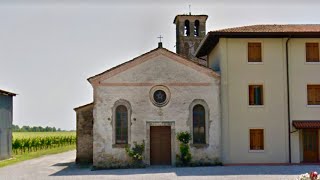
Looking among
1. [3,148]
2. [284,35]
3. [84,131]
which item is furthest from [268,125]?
[3,148]

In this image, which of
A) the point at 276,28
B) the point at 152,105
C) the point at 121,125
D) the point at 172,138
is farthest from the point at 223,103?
the point at 121,125

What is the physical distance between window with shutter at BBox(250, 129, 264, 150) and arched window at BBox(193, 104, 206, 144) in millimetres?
2724

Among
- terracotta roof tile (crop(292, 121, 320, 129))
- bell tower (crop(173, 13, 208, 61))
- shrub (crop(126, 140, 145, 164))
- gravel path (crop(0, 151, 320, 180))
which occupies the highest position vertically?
bell tower (crop(173, 13, 208, 61))

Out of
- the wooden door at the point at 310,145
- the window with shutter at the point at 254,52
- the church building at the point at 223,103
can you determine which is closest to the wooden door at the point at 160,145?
the church building at the point at 223,103

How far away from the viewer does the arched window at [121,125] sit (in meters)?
24.8

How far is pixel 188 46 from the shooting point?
1521 inches

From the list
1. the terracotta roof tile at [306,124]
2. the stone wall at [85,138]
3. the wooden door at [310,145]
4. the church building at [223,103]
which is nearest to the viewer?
the terracotta roof tile at [306,124]

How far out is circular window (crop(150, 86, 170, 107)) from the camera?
82.0 ft

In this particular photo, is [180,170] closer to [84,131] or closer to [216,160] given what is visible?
[216,160]

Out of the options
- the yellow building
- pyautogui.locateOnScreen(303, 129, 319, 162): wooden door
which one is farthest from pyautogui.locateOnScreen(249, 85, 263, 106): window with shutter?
pyautogui.locateOnScreen(303, 129, 319, 162): wooden door

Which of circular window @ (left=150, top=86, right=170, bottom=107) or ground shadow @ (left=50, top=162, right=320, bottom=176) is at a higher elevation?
circular window @ (left=150, top=86, right=170, bottom=107)

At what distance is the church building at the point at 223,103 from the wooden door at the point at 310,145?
6 cm

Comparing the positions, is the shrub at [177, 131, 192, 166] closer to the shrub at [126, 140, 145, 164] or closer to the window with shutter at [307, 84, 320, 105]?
the shrub at [126, 140, 145, 164]

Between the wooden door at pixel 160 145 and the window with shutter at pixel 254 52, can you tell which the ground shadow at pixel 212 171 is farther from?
the window with shutter at pixel 254 52
